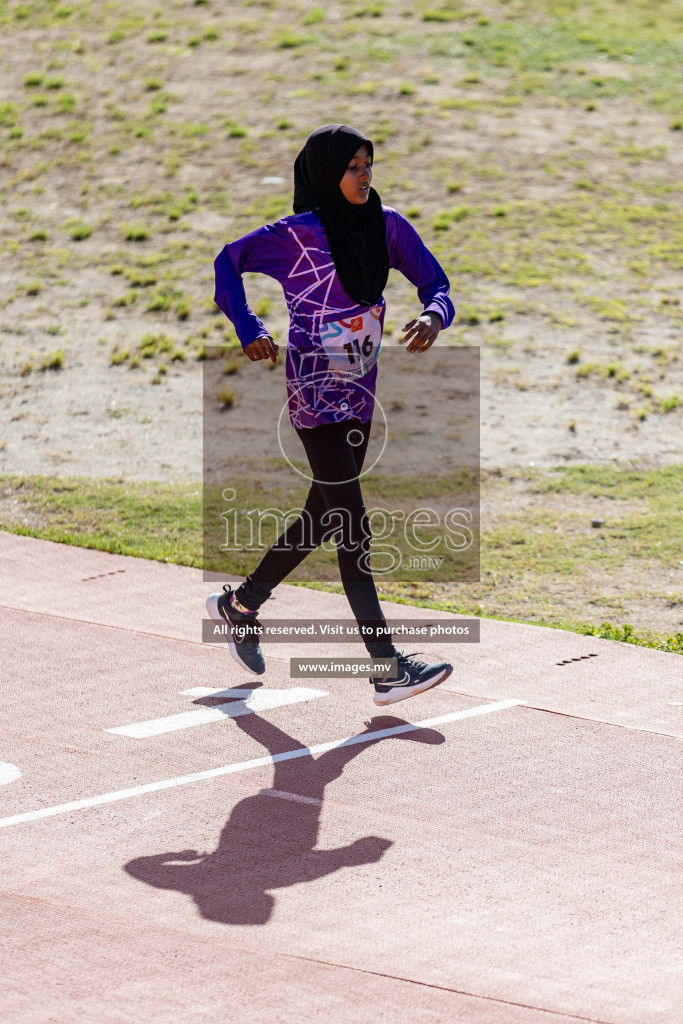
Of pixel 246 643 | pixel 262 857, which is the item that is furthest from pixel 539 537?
pixel 262 857

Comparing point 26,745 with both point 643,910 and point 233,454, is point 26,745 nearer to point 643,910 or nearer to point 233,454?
point 643,910

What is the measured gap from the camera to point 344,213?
5.63 m

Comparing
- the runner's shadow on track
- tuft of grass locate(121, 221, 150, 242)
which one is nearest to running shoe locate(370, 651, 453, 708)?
the runner's shadow on track

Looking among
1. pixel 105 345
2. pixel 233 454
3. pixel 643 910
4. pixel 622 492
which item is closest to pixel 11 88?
pixel 105 345

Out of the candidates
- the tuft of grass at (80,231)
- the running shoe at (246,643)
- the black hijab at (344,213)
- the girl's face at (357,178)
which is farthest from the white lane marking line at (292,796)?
the tuft of grass at (80,231)

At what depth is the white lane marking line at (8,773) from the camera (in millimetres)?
4967

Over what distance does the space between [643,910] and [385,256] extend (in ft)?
9.40

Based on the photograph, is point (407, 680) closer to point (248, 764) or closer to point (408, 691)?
point (408, 691)

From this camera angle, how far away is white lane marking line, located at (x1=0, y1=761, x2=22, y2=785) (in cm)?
497

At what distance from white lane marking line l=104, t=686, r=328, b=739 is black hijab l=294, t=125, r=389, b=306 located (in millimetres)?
1731

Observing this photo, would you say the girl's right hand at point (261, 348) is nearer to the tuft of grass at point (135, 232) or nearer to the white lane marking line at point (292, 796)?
the white lane marking line at point (292, 796)

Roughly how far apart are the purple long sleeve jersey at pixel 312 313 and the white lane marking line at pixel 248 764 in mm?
1304

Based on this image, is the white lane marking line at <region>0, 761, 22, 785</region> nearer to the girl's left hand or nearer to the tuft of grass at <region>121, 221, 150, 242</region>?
the girl's left hand

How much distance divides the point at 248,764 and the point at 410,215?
1328 centimetres
